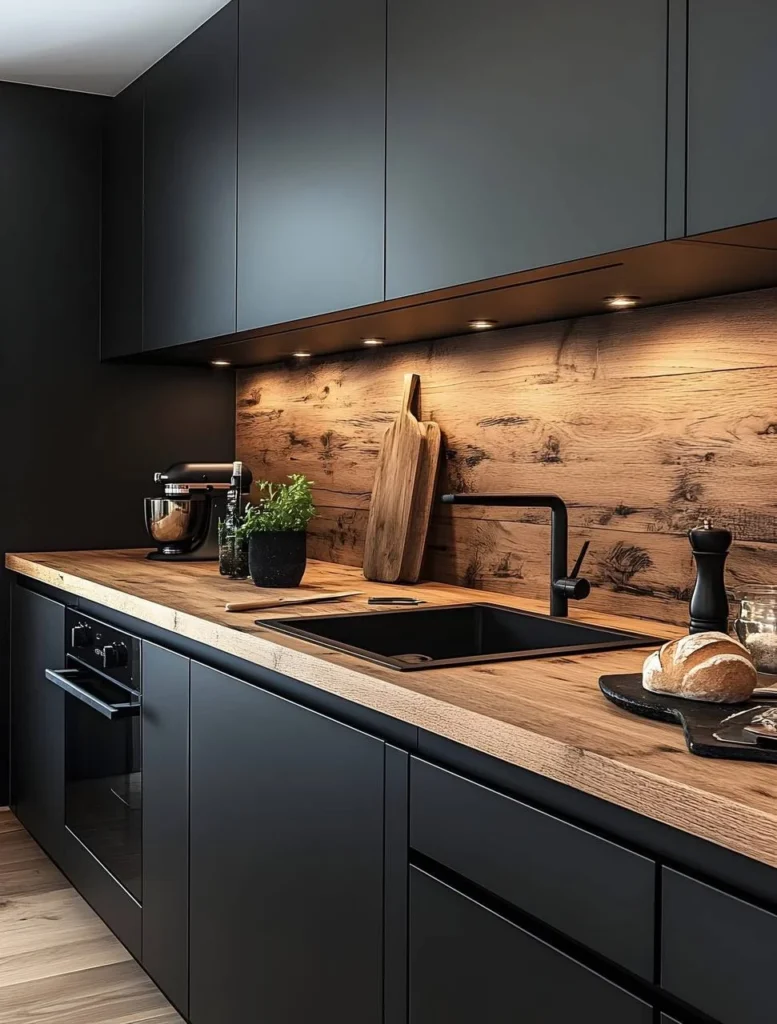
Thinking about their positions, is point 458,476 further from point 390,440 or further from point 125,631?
point 125,631

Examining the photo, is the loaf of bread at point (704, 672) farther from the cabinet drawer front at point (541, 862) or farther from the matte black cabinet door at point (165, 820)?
the matte black cabinet door at point (165, 820)

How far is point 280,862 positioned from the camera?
6.10ft

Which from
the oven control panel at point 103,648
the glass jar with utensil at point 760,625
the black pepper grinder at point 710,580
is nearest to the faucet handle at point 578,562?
the black pepper grinder at point 710,580

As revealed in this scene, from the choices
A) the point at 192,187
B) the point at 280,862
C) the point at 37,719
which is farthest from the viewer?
the point at 37,719

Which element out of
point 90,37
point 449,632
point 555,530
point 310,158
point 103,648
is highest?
point 90,37

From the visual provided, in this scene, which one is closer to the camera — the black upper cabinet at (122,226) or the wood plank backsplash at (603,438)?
the wood plank backsplash at (603,438)

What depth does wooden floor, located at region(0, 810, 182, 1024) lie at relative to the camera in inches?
94.2

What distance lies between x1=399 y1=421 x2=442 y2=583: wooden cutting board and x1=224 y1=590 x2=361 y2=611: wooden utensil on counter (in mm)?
257

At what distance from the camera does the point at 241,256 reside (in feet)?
8.97

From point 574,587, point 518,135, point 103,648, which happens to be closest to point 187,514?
point 103,648

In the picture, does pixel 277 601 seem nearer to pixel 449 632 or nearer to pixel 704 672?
pixel 449 632

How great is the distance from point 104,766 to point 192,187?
155 centimetres

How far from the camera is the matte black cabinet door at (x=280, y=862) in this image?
1624mm

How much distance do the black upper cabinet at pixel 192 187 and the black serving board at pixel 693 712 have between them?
171 cm
